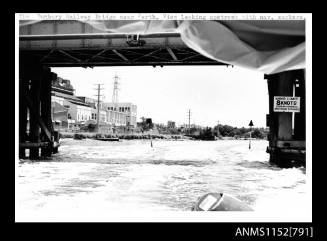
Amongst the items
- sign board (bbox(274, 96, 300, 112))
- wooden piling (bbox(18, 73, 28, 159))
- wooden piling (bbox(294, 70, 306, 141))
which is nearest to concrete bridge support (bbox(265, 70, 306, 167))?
wooden piling (bbox(294, 70, 306, 141))

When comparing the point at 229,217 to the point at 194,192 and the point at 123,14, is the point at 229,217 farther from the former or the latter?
the point at 194,192

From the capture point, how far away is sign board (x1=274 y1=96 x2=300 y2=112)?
15898 millimetres

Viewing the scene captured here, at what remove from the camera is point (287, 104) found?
16.0 metres

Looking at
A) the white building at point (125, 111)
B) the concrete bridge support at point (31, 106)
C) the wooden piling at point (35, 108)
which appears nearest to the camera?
the concrete bridge support at point (31, 106)

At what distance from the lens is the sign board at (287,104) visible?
1590 centimetres

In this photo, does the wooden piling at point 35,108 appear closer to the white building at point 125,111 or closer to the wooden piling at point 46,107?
the wooden piling at point 46,107

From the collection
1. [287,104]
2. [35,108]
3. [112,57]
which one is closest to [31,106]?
[35,108]

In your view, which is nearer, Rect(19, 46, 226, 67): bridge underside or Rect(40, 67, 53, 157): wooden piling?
Rect(19, 46, 226, 67): bridge underside

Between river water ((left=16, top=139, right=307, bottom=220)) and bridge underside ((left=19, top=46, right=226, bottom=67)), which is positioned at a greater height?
bridge underside ((left=19, top=46, right=226, bottom=67))

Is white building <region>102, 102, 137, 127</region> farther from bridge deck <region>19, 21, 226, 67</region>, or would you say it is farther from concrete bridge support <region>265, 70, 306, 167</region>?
concrete bridge support <region>265, 70, 306, 167</region>

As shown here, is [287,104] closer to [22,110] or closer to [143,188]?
[143,188]

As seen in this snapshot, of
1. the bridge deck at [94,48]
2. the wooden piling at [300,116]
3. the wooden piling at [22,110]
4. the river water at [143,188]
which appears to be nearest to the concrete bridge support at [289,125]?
the wooden piling at [300,116]
